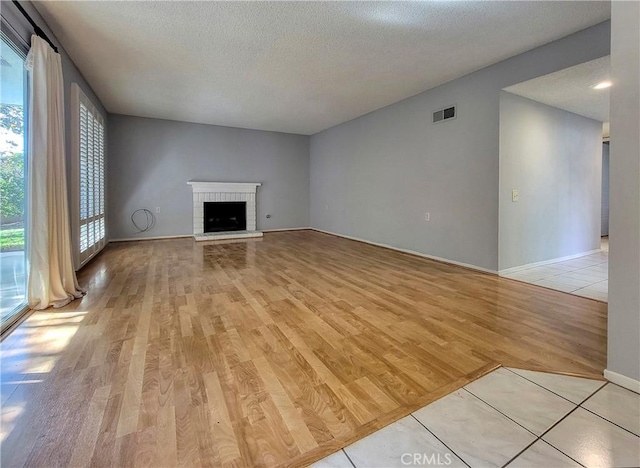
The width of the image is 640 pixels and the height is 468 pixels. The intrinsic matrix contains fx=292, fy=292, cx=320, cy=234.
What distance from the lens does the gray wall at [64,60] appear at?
221cm

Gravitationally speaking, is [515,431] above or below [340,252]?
below

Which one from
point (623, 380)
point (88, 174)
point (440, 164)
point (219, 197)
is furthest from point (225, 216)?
point (623, 380)

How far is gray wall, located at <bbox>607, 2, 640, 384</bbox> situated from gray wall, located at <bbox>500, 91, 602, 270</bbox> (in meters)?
2.21

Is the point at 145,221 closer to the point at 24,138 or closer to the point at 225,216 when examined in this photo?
the point at 225,216

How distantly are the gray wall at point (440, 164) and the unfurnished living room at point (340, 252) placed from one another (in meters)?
0.03

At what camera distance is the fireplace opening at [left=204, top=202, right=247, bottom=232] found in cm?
698

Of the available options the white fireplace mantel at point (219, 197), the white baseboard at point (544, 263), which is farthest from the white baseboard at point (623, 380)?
the white fireplace mantel at point (219, 197)

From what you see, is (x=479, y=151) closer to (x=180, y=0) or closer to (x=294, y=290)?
(x=294, y=290)

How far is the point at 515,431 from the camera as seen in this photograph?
1229 millimetres

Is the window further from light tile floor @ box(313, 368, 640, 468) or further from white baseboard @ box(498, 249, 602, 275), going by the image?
white baseboard @ box(498, 249, 602, 275)

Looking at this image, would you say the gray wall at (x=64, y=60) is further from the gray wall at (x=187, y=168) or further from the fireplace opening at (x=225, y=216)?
the fireplace opening at (x=225, y=216)

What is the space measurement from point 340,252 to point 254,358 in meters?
3.44

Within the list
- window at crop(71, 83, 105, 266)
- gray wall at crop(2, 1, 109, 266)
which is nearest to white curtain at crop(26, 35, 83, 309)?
gray wall at crop(2, 1, 109, 266)

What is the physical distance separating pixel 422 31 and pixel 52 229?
155 inches
